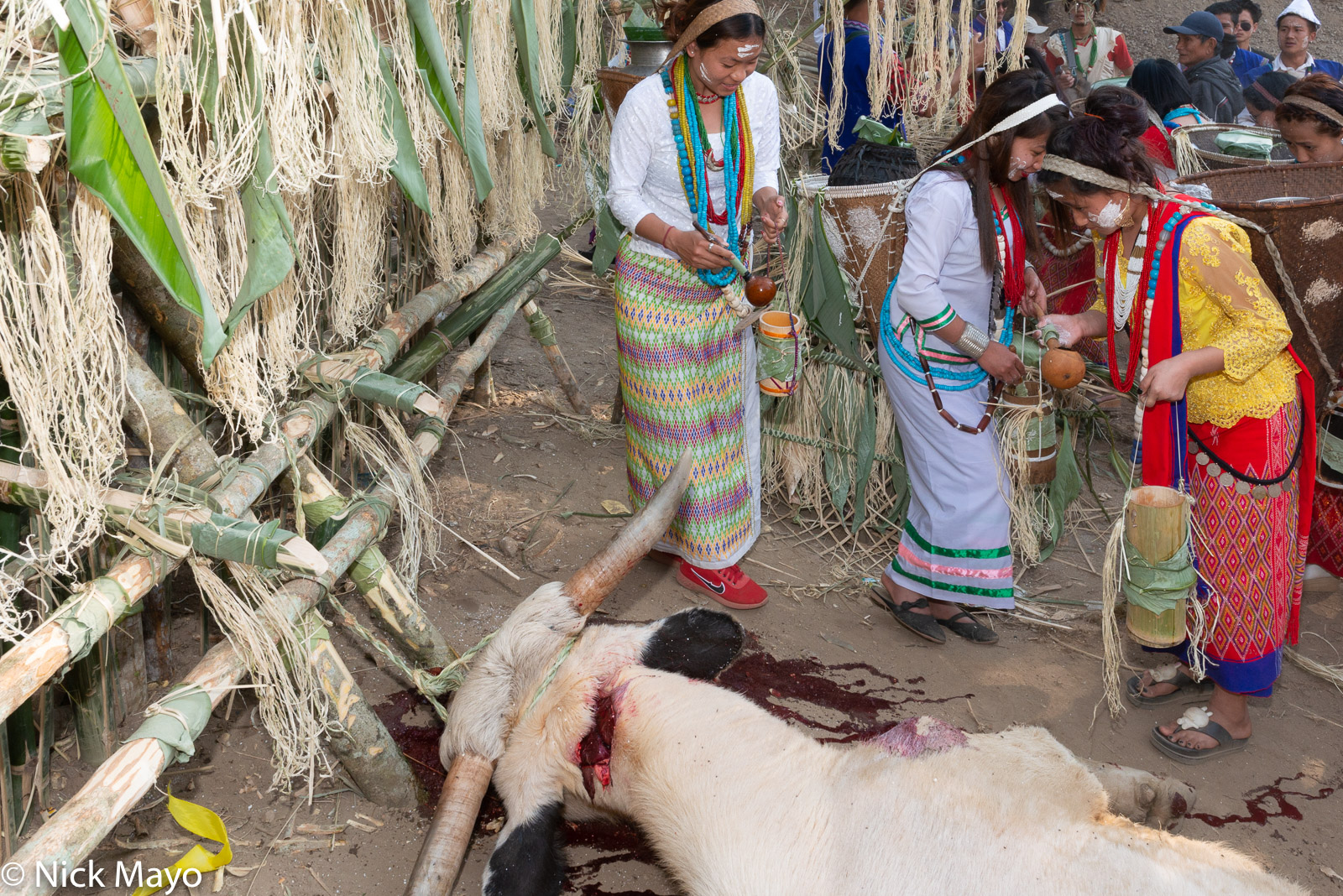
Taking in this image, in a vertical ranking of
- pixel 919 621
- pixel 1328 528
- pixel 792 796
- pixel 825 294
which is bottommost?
pixel 919 621

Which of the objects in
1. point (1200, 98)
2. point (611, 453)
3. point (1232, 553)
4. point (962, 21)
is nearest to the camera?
point (1232, 553)

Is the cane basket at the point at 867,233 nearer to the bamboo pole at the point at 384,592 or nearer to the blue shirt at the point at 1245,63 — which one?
the bamboo pole at the point at 384,592

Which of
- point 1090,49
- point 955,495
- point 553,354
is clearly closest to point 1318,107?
point 955,495

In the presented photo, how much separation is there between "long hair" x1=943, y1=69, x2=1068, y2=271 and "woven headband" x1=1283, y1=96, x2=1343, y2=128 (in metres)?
1.13

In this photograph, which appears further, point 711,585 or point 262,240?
point 711,585

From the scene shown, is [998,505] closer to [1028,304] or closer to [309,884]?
[1028,304]

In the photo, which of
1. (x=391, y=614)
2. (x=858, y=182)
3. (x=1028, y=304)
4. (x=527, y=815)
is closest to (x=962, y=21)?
(x=858, y=182)

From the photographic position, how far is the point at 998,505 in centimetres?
328

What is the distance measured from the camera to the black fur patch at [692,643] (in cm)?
232

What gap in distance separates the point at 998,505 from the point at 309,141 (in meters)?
2.31

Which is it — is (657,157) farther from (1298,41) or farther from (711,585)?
(1298,41)

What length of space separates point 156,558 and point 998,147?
242 centimetres

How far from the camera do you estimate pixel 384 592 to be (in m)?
2.56

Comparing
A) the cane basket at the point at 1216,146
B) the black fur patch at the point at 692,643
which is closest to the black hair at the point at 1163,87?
the cane basket at the point at 1216,146
